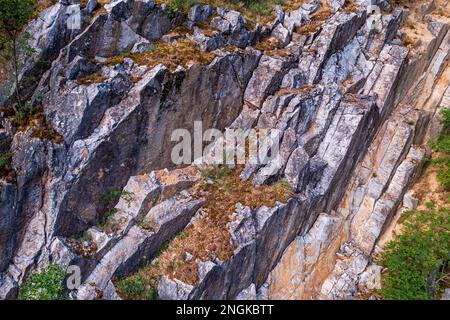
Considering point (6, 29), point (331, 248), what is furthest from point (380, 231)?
point (6, 29)

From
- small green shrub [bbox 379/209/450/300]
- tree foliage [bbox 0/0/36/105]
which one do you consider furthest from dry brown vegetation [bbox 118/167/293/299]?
tree foliage [bbox 0/0/36/105]

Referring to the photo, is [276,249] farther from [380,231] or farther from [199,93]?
[199,93]

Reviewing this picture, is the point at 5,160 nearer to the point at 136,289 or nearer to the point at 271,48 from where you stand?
the point at 136,289

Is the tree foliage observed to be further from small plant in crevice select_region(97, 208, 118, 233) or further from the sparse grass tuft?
small plant in crevice select_region(97, 208, 118, 233)

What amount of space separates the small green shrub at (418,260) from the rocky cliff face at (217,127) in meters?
1.54

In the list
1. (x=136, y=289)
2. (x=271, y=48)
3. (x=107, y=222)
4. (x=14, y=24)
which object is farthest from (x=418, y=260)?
(x=14, y=24)

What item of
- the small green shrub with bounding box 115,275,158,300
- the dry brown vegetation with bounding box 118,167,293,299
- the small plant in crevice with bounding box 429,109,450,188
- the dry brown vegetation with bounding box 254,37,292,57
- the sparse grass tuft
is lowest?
the small green shrub with bounding box 115,275,158,300

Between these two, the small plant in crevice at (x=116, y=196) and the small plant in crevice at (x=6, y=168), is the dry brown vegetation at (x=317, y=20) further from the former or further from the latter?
the small plant in crevice at (x=6, y=168)

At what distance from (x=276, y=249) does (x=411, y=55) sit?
16.0 m

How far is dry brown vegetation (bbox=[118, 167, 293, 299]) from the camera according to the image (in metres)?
17.2

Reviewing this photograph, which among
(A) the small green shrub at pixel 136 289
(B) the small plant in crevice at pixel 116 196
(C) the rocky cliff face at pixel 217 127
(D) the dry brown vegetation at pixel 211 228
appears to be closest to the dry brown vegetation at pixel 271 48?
(C) the rocky cliff face at pixel 217 127

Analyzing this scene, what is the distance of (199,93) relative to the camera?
19.6 meters

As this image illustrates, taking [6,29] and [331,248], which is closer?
[6,29]

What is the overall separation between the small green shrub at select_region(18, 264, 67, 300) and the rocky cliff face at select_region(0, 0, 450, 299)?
475 mm
